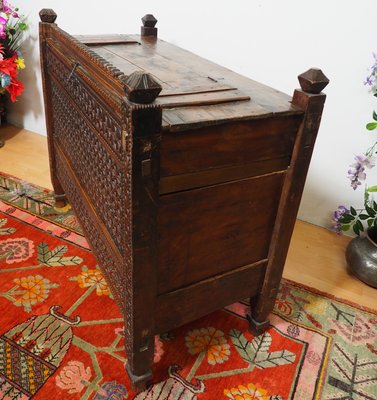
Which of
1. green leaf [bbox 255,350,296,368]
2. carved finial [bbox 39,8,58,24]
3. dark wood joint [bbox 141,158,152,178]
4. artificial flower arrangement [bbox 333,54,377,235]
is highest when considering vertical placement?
carved finial [bbox 39,8,58,24]

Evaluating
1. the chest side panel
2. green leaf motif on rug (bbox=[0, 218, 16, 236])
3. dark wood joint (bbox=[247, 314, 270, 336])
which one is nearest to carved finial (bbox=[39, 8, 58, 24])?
the chest side panel

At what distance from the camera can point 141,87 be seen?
2.51ft

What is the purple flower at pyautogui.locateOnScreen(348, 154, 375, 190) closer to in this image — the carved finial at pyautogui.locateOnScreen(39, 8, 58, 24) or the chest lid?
the chest lid

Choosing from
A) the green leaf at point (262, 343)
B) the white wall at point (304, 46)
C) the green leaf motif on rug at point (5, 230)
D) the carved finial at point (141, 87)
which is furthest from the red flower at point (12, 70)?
the green leaf at point (262, 343)

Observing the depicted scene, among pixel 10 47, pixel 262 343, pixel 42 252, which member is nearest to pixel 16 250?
pixel 42 252

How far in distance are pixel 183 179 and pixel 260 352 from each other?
29.2 inches

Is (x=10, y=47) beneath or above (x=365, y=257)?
above

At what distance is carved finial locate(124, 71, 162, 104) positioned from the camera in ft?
2.52

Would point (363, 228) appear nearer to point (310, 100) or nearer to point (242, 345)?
point (242, 345)

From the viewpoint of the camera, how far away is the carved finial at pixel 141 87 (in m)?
0.77

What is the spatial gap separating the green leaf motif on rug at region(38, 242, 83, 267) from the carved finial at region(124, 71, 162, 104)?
110 cm

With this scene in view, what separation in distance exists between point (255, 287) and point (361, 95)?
99 centimetres

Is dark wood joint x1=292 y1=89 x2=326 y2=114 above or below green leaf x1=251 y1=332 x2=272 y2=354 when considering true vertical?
above

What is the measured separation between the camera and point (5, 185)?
220 cm
